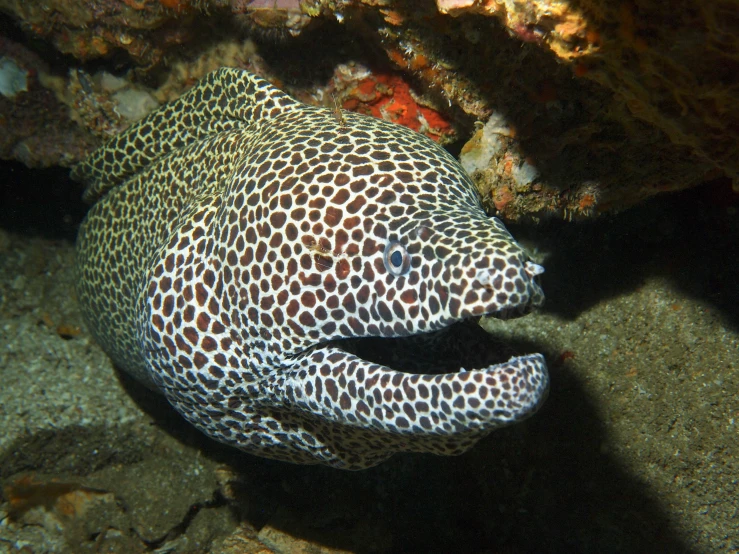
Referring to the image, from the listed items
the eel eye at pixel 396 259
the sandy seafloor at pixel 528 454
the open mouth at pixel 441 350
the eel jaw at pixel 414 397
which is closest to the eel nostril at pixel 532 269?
the eel jaw at pixel 414 397

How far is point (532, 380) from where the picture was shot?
197cm

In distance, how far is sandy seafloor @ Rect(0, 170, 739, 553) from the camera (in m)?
3.31

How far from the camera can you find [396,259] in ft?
7.14

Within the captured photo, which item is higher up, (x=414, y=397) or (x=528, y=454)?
(x=414, y=397)

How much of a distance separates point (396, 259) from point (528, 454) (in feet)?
7.98

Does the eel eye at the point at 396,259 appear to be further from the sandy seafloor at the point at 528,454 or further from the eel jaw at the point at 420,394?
the sandy seafloor at the point at 528,454

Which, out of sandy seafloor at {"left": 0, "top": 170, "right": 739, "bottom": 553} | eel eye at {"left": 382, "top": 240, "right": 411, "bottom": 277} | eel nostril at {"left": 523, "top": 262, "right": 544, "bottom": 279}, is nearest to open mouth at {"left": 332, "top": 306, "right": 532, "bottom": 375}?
eel eye at {"left": 382, "top": 240, "right": 411, "bottom": 277}

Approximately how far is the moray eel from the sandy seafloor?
1.35 metres

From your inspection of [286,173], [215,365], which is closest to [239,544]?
[215,365]

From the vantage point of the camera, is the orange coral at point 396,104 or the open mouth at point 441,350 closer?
the open mouth at point 441,350

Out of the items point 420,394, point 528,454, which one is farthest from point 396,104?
point 528,454

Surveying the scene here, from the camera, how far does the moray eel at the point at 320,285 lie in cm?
203

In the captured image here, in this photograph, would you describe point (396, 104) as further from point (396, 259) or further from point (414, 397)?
point (414, 397)

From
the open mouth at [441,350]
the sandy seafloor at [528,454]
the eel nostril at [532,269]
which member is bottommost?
the sandy seafloor at [528,454]
